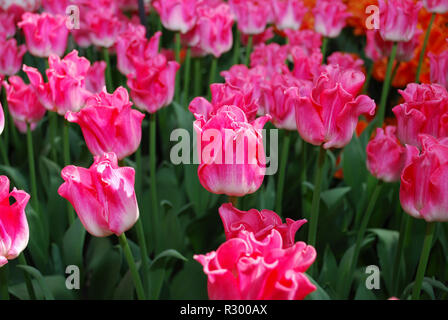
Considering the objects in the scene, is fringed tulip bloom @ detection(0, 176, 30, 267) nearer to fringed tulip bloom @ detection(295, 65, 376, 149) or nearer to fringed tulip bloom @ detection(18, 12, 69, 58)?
fringed tulip bloom @ detection(295, 65, 376, 149)

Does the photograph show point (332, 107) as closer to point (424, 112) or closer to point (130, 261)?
point (424, 112)

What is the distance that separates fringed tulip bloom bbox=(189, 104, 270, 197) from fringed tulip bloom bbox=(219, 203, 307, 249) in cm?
7

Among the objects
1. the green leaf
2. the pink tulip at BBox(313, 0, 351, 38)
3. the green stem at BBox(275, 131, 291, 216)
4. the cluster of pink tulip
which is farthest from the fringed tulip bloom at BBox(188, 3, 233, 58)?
the green leaf

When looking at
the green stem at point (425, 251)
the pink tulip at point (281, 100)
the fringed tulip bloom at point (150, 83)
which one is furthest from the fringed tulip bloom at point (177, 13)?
the green stem at point (425, 251)

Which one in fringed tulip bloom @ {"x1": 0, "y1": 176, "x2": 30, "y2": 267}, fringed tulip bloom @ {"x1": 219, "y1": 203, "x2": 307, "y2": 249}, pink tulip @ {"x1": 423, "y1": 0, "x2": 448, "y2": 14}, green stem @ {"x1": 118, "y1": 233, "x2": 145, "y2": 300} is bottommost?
green stem @ {"x1": 118, "y1": 233, "x2": 145, "y2": 300}

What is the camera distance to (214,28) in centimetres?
121

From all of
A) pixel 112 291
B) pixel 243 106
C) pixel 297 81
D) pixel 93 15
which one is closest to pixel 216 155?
pixel 243 106

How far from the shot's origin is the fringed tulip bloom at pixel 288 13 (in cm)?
140

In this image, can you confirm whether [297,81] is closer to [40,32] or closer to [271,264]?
[271,264]

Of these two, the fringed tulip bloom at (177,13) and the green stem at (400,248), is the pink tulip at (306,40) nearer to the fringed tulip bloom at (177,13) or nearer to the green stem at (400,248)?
the fringed tulip bloom at (177,13)

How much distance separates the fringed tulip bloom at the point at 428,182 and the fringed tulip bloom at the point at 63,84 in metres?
0.53

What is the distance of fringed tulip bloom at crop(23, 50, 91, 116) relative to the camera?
865 millimetres

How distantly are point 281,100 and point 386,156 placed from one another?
176 mm

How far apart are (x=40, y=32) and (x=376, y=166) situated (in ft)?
2.35
